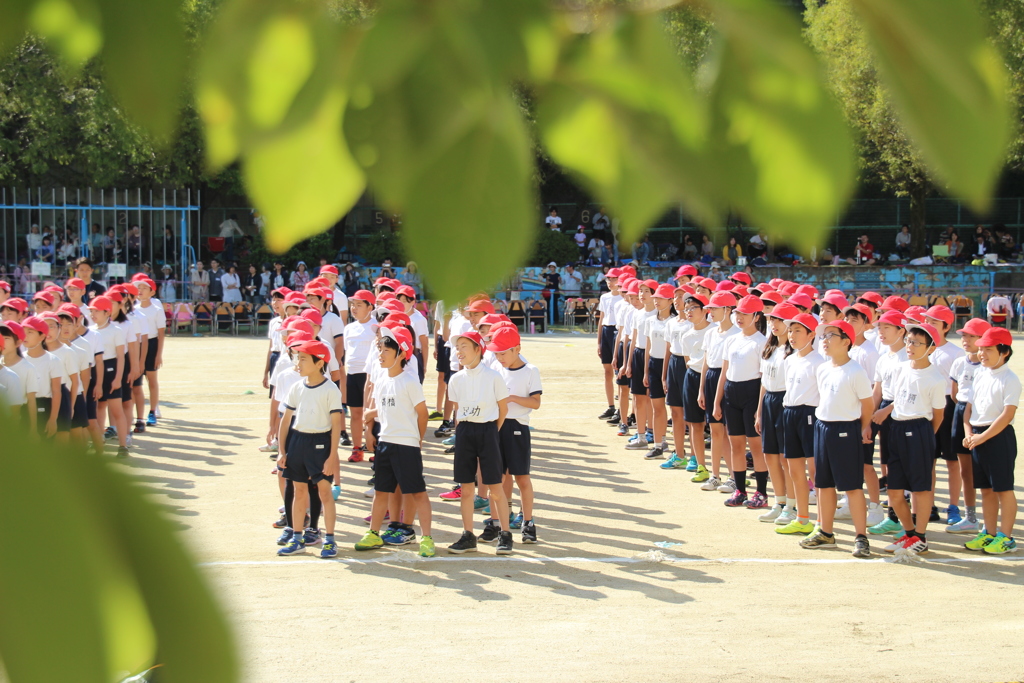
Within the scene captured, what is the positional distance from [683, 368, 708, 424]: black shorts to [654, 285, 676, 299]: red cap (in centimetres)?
82

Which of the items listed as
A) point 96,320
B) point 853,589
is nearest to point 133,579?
point 853,589

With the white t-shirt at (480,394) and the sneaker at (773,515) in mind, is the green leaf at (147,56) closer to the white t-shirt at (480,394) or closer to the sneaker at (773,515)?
the white t-shirt at (480,394)

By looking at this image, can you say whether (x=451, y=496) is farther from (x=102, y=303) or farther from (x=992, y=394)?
(x=992, y=394)

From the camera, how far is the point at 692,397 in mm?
10562

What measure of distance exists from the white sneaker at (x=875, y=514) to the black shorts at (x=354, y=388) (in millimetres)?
5378

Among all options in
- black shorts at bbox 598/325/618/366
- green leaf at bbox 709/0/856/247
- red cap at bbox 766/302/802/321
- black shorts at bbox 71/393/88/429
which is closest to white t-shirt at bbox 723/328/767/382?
red cap at bbox 766/302/802/321

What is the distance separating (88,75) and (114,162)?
0.12 meters

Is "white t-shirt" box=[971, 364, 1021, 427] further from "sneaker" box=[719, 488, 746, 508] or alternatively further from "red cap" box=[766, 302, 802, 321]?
"sneaker" box=[719, 488, 746, 508]

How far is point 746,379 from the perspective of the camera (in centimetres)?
936

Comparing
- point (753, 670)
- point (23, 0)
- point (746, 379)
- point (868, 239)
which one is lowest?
point (753, 670)

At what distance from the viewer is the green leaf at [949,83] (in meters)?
0.64

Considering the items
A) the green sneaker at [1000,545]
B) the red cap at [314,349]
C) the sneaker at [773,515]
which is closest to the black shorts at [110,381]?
the red cap at [314,349]

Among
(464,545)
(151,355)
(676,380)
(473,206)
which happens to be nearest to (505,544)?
(464,545)

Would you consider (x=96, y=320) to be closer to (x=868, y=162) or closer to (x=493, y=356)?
(x=493, y=356)
